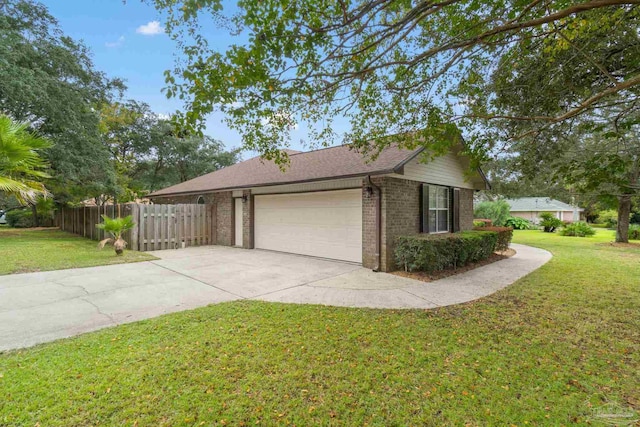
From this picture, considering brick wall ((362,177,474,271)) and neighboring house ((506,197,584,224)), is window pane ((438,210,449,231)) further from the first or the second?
neighboring house ((506,197,584,224))

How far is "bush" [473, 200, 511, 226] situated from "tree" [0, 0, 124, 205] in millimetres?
27083

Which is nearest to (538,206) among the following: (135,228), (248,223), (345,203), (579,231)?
(579,231)

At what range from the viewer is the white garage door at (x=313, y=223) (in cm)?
878

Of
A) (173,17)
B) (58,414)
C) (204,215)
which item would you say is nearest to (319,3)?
(173,17)

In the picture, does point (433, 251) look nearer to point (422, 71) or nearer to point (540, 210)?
point (422, 71)

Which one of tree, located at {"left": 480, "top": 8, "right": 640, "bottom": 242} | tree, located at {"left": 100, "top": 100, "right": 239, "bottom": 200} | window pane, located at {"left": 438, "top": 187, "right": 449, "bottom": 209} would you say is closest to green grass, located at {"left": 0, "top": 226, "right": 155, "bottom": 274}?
window pane, located at {"left": 438, "top": 187, "right": 449, "bottom": 209}

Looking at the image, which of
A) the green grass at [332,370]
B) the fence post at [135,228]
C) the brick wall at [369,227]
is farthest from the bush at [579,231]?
the fence post at [135,228]

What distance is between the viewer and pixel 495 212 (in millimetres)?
25000

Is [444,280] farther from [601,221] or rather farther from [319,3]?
[601,221]

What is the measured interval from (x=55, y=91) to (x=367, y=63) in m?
15.1

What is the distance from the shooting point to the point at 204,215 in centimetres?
Result: 1330

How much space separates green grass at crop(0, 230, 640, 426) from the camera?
2430 millimetres

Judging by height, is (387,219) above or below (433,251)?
above

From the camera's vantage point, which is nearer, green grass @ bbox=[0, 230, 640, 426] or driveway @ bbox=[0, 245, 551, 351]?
green grass @ bbox=[0, 230, 640, 426]
